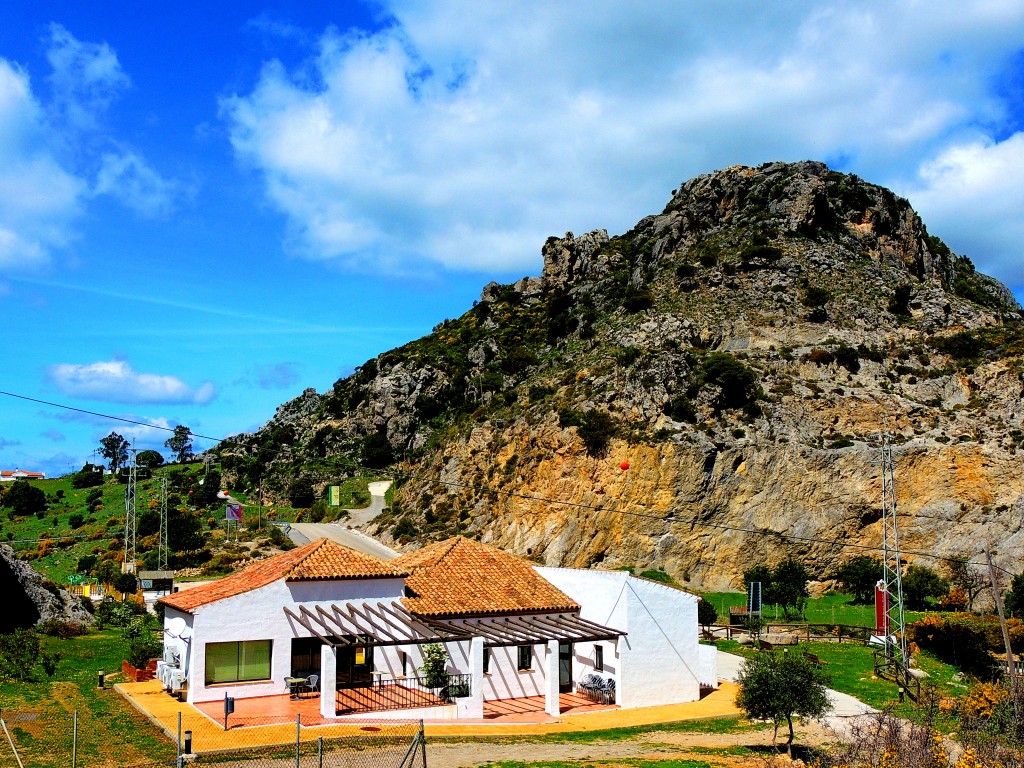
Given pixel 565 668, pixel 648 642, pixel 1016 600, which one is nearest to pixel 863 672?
pixel 648 642

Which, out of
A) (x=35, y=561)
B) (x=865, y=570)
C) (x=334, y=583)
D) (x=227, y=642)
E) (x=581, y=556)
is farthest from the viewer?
(x=35, y=561)

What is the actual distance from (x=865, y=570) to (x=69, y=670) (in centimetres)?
4533

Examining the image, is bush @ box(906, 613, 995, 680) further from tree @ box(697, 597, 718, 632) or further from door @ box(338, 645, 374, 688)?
door @ box(338, 645, 374, 688)

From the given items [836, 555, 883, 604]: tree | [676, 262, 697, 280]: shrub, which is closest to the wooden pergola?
[836, 555, 883, 604]: tree

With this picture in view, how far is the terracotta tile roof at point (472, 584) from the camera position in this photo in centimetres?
2844

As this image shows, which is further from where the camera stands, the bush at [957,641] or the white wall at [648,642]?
the bush at [957,641]

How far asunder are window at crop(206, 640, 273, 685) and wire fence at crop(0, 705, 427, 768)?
216cm

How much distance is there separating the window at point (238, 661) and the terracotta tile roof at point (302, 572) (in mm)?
1575

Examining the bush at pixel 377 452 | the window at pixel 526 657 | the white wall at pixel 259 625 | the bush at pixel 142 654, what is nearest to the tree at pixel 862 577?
the window at pixel 526 657

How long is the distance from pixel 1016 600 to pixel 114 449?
151856mm

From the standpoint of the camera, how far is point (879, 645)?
3678 centimetres

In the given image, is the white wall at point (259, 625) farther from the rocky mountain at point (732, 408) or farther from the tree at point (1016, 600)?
the tree at point (1016, 600)

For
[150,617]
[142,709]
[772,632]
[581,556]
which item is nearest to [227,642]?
[142,709]

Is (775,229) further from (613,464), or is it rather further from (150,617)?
(150,617)
